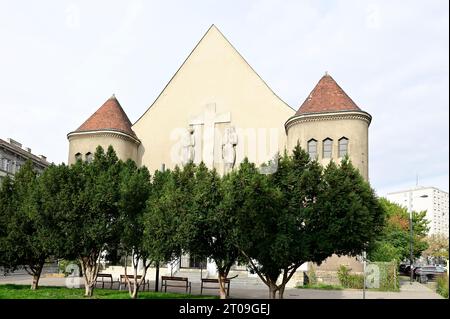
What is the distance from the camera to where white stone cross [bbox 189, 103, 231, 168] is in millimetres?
37906

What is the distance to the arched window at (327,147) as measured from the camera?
33.8 metres

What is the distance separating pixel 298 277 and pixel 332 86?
15228 mm

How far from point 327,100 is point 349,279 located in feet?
44.0

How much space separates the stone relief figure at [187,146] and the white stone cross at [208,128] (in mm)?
338

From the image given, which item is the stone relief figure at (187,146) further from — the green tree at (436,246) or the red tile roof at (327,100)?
the green tree at (436,246)

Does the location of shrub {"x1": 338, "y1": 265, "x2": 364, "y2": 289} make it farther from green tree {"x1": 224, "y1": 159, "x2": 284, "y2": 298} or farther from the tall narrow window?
the tall narrow window

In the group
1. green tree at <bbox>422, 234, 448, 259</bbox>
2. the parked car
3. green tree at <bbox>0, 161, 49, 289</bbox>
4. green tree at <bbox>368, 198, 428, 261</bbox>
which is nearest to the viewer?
green tree at <bbox>0, 161, 49, 289</bbox>

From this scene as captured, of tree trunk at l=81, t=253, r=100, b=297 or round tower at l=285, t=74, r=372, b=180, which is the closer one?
tree trunk at l=81, t=253, r=100, b=297

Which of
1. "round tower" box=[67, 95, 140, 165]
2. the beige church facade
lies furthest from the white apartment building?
"round tower" box=[67, 95, 140, 165]

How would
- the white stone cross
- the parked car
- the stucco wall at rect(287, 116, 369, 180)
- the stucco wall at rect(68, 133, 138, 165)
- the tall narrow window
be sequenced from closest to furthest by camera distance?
the stucco wall at rect(287, 116, 369, 180) < the white stone cross < the tall narrow window < the stucco wall at rect(68, 133, 138, 165) < the parked car

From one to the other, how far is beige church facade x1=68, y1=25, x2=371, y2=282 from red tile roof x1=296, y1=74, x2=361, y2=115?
75mm

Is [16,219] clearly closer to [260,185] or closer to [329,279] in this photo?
[260,185]

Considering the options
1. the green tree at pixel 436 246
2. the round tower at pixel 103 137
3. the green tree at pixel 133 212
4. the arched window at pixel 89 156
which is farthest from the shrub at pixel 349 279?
the green tree at pixel 436 246
